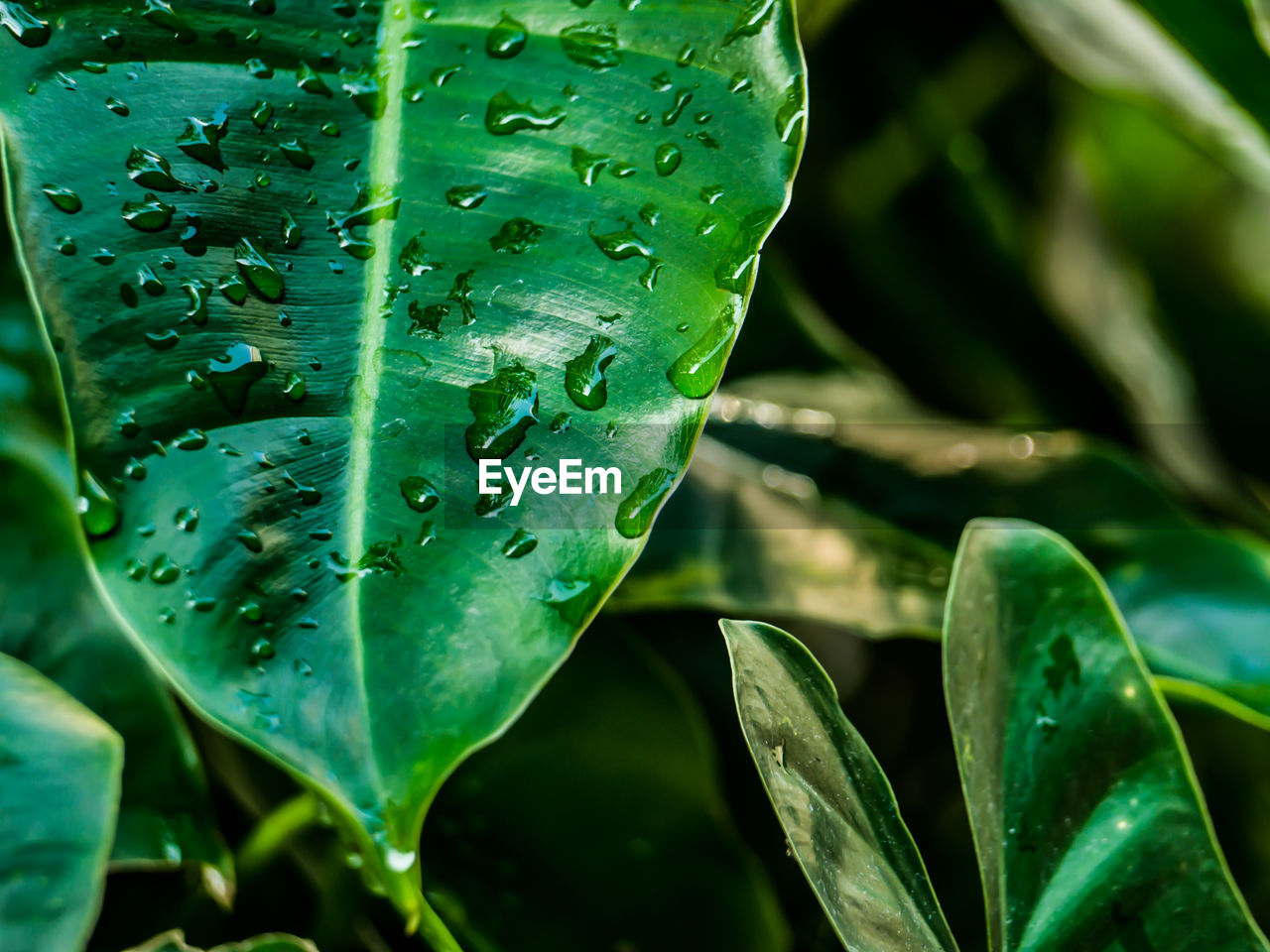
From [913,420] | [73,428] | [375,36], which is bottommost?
[913,420]

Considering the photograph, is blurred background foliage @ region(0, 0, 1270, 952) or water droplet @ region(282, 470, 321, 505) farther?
blurred background foliage @ region(0, 0, 1270, 952)

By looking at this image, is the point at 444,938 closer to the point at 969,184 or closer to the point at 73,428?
the point at 73,428

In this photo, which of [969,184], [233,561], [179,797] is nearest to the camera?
[233,561]

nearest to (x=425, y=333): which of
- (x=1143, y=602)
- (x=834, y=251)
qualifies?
(x=1143, y=602)

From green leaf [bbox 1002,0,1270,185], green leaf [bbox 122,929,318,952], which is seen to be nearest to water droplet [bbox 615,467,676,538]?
green leaf [bbox 122,929,318,952]

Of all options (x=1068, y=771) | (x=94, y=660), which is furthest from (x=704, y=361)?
(x=94, y=660)

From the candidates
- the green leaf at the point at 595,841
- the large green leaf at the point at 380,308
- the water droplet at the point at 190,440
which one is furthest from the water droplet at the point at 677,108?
the green leaf at the point at 595,841

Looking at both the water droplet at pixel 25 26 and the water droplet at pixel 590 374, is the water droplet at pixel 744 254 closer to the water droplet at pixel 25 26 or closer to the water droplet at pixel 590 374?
the water droplet at pixel 590 374

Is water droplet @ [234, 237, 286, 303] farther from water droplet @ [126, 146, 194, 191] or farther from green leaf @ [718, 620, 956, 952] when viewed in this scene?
green leaf @ [718, 620, 956, 952]
